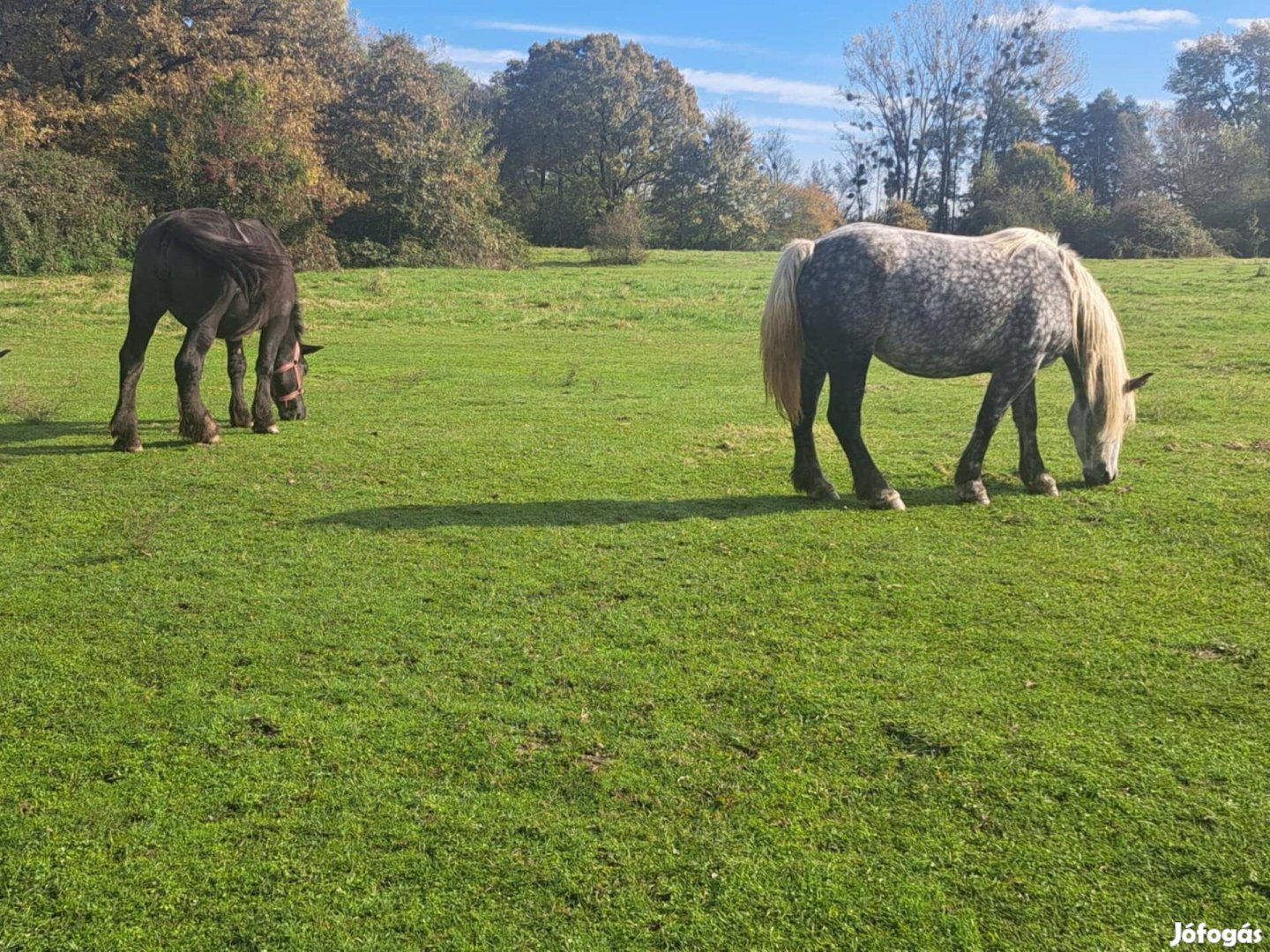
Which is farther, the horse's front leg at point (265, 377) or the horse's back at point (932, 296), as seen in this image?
the horse's front leg at point (265, 377)

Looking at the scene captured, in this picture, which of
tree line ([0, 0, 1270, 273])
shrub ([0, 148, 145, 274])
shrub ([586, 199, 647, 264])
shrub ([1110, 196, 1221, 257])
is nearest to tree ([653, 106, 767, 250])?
tree line ([0, 0, 1270, 273])

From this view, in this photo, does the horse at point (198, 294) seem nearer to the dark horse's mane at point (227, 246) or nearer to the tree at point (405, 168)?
the dark horse's mane at point (227, 246)

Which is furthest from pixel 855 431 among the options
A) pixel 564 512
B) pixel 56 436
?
pixel 56 436

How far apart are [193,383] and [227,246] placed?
49.4 inches

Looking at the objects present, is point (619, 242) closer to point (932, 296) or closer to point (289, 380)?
point (289, 380)

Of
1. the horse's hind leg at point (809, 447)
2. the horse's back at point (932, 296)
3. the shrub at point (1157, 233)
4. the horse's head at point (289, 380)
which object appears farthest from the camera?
the shrub at point (1157, 233)

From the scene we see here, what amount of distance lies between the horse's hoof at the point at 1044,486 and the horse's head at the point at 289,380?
22.7 feet

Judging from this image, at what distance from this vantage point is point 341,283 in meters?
22.9

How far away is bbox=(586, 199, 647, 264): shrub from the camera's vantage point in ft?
115

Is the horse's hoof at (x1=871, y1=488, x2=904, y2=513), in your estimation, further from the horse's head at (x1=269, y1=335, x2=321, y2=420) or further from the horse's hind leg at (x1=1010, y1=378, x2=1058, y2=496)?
the horse's head at (x1=269, y1=335, x2=321, y2=420)

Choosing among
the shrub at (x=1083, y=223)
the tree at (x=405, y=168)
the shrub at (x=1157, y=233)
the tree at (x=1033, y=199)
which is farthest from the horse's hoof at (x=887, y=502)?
the shrub at (x=1083, y=223)

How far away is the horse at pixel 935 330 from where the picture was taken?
6.13m

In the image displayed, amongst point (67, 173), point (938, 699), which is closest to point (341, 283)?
point (67, 173)

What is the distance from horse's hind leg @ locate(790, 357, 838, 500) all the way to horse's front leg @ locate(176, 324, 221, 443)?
16.6ft
